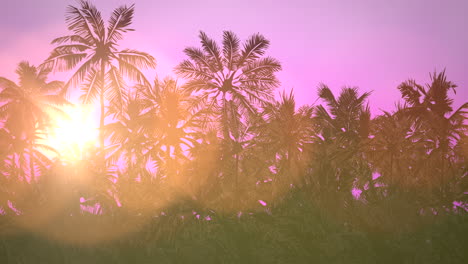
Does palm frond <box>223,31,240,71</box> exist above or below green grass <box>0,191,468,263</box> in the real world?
above

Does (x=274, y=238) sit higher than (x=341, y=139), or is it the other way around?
(x=341, y=139)

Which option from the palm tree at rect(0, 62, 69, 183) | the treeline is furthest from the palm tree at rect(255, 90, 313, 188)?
the palm tree at rect(0, 62, 69, 183)

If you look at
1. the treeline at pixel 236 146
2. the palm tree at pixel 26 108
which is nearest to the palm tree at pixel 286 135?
the treeline at pixel 236 146

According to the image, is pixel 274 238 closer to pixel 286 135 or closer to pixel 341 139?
pixel 286 135

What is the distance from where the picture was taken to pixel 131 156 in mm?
33656

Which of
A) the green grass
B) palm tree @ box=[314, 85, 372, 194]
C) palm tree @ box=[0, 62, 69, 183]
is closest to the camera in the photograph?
the green grass

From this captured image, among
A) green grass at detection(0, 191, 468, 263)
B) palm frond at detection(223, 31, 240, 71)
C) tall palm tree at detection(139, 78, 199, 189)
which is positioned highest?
palm frond at detection(223, 31, 240, 71)

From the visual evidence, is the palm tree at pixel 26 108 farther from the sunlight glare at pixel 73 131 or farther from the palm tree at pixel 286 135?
the palm tree at pixel 286 135

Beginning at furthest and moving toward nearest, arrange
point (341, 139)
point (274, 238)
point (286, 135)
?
point (341, 139) → point (286, 135) → point (274, 238)

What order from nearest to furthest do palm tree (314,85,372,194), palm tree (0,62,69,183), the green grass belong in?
the green grass, palm tree (314,85,372,194), palm tree (0,62,69,183)

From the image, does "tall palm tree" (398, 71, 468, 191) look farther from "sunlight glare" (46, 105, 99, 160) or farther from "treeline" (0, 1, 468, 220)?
"sunlight glare" (46, 105, 99, 160)

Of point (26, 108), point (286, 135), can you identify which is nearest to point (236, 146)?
point (286, 135)

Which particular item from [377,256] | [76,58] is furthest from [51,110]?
[377,256]

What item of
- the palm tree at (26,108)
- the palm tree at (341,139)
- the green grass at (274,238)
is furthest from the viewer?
the palm tree at (26,108)
